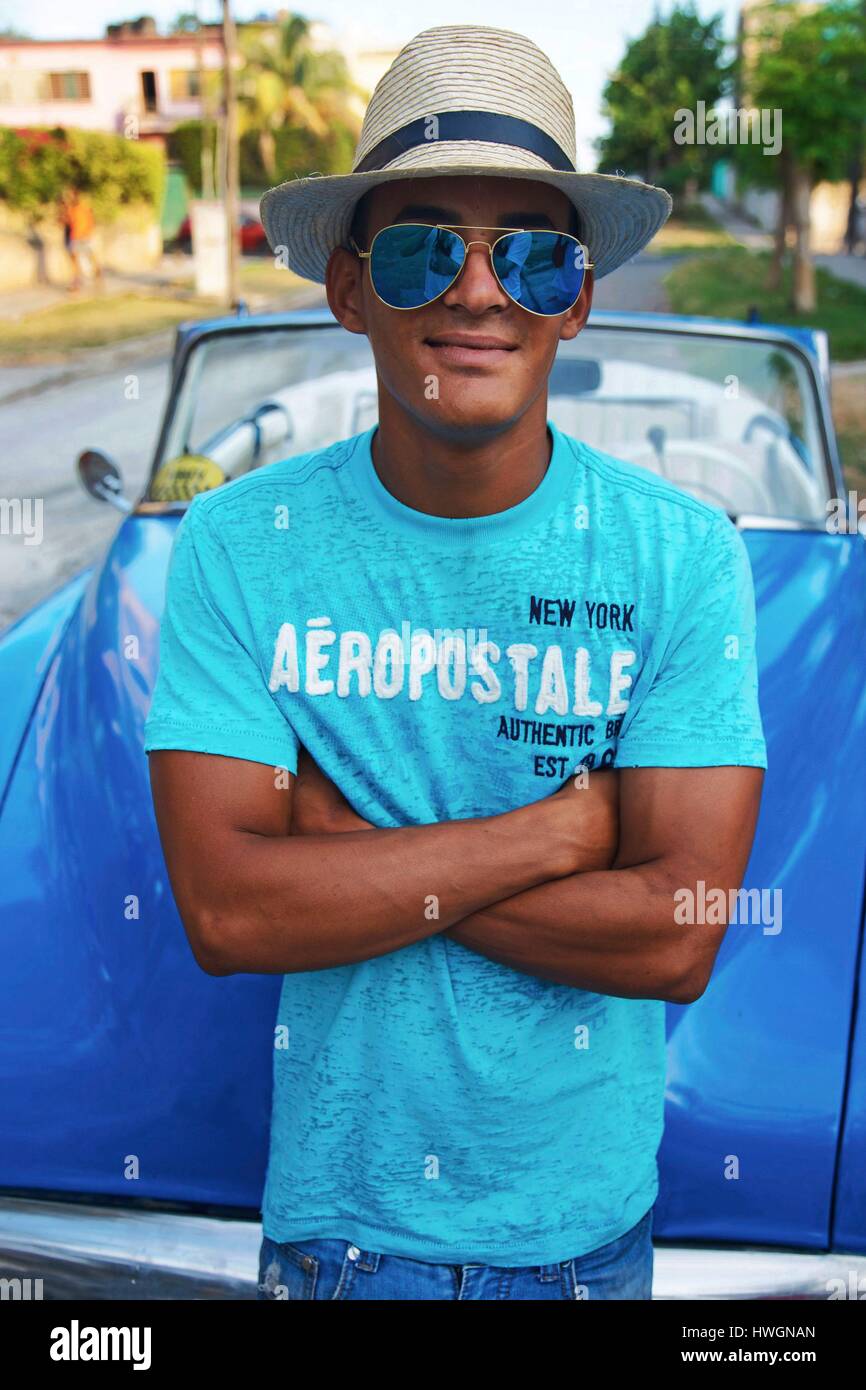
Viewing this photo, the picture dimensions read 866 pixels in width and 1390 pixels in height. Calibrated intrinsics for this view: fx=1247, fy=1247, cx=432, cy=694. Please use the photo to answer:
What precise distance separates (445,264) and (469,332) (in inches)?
3.0

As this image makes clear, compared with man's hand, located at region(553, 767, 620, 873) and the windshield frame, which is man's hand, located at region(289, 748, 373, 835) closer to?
man's hand, located at region(553, 767, 620, 873)

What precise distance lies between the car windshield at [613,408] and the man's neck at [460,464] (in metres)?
1.77

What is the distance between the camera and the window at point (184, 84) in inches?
1790

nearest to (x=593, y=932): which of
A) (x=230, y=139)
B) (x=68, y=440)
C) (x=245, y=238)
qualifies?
(x=68, y=440)

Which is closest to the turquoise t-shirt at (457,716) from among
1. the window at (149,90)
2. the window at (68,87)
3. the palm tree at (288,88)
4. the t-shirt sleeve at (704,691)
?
the t-shirt sleeve at (704,691)

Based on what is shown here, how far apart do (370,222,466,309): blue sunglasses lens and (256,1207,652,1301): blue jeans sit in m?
1.04

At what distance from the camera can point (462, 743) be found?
1369 millimetres

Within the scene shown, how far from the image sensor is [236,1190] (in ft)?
5.88

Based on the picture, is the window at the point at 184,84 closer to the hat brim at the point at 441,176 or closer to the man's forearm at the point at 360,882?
the hat brim at the point at 441,176

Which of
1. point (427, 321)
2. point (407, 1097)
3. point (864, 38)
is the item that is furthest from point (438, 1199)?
point (864, 38)

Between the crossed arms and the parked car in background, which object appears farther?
the parked car in background

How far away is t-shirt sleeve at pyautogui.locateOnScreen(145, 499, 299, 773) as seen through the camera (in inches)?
52.7

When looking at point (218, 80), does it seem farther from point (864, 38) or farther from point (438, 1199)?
point (438, 1199)

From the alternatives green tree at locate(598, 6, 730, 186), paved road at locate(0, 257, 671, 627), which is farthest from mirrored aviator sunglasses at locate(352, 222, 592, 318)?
green tree at locate(598, 6, 730, 186)
